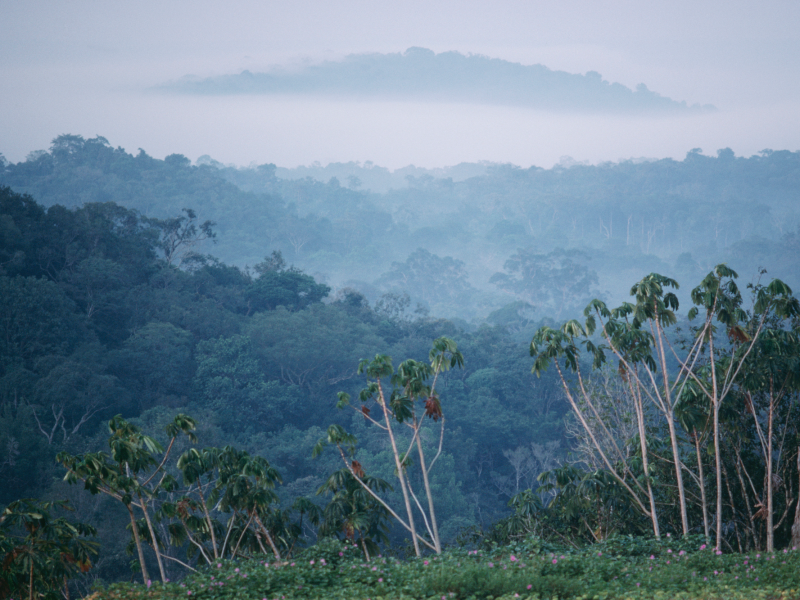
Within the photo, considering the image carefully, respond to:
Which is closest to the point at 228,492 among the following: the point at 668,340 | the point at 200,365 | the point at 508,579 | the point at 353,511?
the point at 353,511

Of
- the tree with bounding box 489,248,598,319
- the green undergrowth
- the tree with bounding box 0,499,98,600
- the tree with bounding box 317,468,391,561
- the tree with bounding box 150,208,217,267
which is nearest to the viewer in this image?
the green undergrowth

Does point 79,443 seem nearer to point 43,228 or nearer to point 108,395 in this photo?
point 108,395

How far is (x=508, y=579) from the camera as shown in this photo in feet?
16.5

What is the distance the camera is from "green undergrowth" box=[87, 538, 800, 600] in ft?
16.0

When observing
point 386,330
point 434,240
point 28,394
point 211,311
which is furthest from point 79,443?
point 434,240

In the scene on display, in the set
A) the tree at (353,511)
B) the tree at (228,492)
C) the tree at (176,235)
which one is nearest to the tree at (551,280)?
the tree at (176,235)

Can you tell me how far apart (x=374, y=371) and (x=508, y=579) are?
113 inches

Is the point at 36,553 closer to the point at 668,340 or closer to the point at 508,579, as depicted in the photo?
the point at 508,579

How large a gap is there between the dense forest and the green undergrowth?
757 mm

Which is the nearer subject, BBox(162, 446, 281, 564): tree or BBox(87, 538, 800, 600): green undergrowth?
BBox(87, 538, 800, 600): green undergrowth

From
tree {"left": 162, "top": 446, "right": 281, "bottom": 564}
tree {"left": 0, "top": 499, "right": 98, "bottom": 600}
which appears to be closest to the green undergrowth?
tree {"left": 0, "top": 499, "right": 98, "bottom": 600}

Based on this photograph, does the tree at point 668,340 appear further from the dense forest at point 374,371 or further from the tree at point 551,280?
the tree at point 551,280

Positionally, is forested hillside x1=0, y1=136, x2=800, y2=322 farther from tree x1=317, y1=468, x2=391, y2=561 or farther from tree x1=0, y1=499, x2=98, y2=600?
tree x1=0, y1=499, x2=98, y2=600

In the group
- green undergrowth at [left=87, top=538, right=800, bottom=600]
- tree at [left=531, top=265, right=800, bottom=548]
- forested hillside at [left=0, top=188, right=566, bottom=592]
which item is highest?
tree at [left=531, top=265, right=800, bottom=548]
